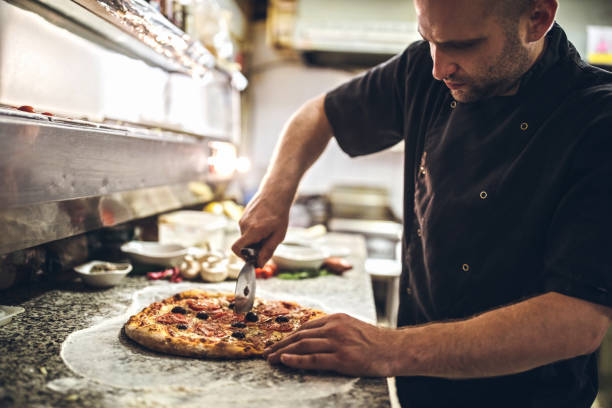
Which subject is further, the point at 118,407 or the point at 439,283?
the point at 439,283

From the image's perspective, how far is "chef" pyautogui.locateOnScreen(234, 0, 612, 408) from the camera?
97 cm

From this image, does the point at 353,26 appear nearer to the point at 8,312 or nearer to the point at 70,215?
the point at 70,215

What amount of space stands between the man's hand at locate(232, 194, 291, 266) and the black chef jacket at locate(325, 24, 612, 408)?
0.47 metres

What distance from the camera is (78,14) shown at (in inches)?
69.7

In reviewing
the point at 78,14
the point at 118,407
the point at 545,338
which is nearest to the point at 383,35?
the point at 78,14

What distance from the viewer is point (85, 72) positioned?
2.00 m

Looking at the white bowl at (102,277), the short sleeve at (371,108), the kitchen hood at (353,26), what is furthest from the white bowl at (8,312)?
the kitchen hood at (353,26)

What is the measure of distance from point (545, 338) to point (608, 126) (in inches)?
20.8

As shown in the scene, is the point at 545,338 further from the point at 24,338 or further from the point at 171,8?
the point at 171,8

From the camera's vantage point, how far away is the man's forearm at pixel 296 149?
5.31ft

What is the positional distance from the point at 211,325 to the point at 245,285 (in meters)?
0.17

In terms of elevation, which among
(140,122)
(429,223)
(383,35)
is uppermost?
(383,35)

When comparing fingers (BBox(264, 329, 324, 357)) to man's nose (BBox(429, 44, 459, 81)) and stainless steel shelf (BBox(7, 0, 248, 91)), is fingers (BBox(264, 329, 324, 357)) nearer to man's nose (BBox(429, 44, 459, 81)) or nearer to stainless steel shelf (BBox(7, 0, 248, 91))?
man's nose (BBox(429, 44, 459, 81))

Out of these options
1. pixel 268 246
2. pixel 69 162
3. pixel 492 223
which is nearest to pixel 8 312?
pixel 69 162
